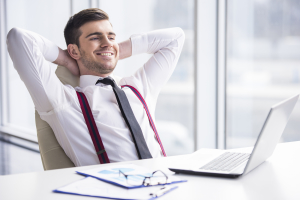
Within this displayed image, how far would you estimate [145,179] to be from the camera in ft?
2.78

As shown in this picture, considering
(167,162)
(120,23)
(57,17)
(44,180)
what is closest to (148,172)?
(167,162)

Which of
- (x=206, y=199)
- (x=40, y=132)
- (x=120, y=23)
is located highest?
(x=120, y=23)

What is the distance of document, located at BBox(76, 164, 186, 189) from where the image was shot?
2.72 feet

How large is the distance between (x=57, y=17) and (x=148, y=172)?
→ 3.93m

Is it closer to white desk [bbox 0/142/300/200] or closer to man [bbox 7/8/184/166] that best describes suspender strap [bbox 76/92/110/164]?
man [bbox 7/8/184/166]

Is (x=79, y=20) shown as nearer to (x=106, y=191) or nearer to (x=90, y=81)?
(x=90, y=81)

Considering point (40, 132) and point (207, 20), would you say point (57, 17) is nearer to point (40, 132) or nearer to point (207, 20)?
point (207, 20)

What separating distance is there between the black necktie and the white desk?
51 centimetres

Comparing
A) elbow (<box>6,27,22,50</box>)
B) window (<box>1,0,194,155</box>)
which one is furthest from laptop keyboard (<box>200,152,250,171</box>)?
window (<box>1,0,194,155</box>)

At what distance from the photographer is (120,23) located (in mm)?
3516

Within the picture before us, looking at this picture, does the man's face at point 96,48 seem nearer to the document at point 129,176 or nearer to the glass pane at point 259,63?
the document at point 129,176

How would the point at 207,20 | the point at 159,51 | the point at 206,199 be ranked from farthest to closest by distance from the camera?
1. the point at 207,20
2. the point at 159,51
3. the point at 206,199

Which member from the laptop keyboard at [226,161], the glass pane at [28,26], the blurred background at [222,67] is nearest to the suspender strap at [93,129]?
the laptop keyboard at [226,161]

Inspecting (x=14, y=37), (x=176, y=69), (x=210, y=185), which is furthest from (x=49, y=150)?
(x=176, y=69)
